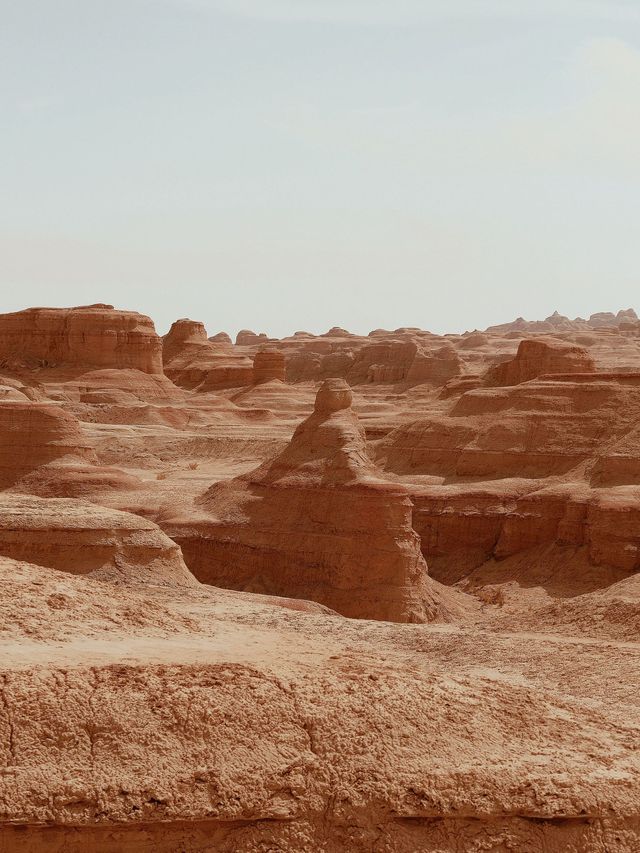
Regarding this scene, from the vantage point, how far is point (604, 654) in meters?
15.8

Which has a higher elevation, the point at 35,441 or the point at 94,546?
the point at 35,441

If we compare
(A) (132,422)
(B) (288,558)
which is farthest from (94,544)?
(A) (132,422)

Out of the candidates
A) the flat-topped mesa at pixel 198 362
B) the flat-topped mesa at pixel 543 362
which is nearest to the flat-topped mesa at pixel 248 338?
the flat-topped mesa at pixel 198 362

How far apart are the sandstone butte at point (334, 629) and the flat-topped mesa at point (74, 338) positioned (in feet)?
26.3

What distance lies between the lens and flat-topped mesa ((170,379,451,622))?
28031 mm

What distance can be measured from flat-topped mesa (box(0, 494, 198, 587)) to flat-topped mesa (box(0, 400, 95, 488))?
1364cm

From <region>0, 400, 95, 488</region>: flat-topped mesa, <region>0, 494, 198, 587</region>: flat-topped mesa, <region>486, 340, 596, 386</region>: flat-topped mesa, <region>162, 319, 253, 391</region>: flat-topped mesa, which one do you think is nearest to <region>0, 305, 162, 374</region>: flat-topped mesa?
<region>162, 319, 253, 391</region>: flat-topped mesa

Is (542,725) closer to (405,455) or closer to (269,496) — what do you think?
(269,496)

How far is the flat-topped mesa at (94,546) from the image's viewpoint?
22.1 meters

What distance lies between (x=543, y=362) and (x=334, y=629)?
38163 mm

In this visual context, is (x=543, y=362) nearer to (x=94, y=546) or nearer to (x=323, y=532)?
(x=323, y=532)

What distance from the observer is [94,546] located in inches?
878

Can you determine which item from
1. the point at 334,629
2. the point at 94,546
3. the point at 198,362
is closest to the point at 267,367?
the point at 198,362

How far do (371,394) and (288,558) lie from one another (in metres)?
59.4
